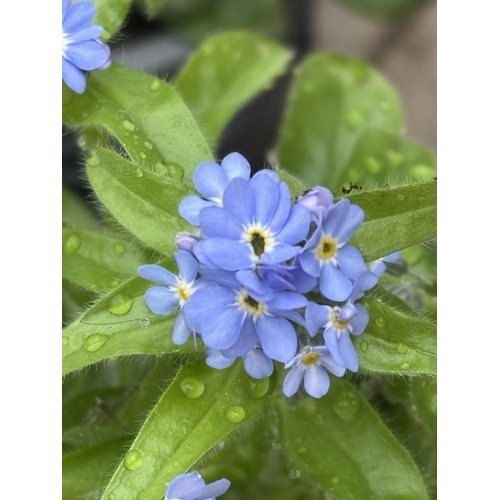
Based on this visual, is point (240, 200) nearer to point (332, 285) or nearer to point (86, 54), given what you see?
point (332, 285)

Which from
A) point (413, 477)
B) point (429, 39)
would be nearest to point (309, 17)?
point (429, 39)

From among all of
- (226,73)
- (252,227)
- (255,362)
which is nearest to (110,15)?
(226,73)

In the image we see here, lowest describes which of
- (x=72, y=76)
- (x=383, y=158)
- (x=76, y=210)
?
(x=76, y=210)

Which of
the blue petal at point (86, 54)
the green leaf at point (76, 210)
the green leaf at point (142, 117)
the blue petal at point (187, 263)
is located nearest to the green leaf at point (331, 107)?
the green leaf at point (76, 210)
